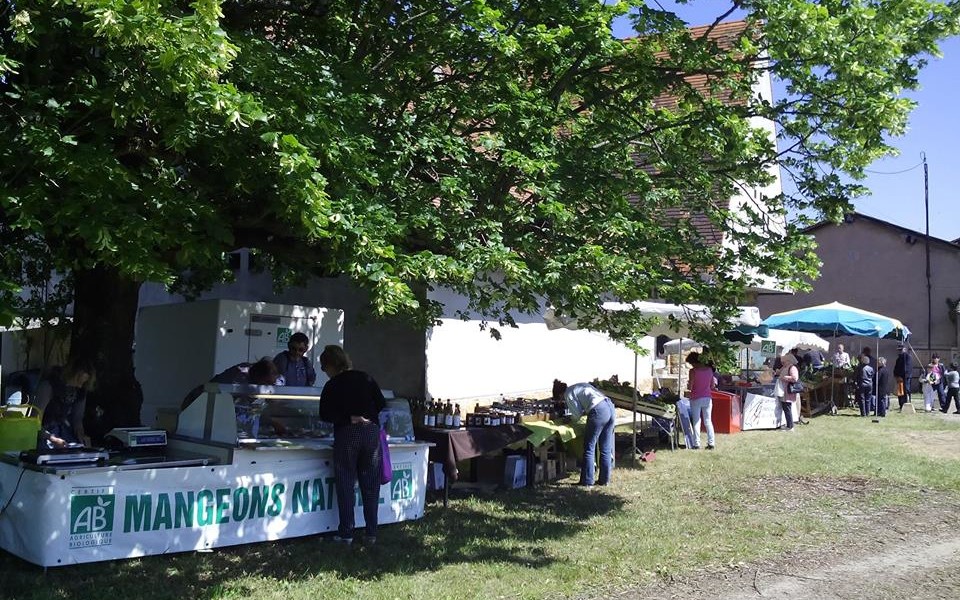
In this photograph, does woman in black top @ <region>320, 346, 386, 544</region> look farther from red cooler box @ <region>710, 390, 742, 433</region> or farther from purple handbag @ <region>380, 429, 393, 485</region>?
red cooler box @ <region>710, 390, 742, 433</region>

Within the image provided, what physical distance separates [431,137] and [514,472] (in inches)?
178

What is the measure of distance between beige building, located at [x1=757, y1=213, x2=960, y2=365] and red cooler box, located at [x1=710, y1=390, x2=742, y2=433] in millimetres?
15967

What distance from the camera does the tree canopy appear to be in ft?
19.3

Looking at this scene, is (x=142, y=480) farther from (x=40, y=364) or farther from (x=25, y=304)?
(x=40, y=364)

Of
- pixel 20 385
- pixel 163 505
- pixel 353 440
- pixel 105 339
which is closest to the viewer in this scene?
pixel 163 505

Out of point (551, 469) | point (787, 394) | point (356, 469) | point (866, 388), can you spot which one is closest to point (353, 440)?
point (356, 469)

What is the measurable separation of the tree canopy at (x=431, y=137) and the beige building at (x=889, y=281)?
2391 cm

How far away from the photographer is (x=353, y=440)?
24.8 feet

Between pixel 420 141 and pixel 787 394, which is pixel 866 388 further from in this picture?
pixel 420 141

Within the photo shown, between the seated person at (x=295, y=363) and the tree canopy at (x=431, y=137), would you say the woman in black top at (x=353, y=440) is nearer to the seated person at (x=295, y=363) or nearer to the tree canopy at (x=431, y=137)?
the tree canopy at (x=431, y=137)

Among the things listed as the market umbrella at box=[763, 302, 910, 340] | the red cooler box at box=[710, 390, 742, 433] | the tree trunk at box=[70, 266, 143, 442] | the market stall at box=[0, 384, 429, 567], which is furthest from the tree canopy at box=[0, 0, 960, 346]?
the market umbrella at box=[763, 302, 910, 340]

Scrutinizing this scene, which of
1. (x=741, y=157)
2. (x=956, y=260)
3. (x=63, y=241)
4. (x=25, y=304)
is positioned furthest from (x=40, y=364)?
(x=956, y=260)

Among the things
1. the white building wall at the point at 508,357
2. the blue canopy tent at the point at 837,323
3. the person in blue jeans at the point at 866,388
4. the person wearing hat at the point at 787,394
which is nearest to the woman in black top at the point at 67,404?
the white building wall at the point at 508,357

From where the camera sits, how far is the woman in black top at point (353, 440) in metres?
7.54
